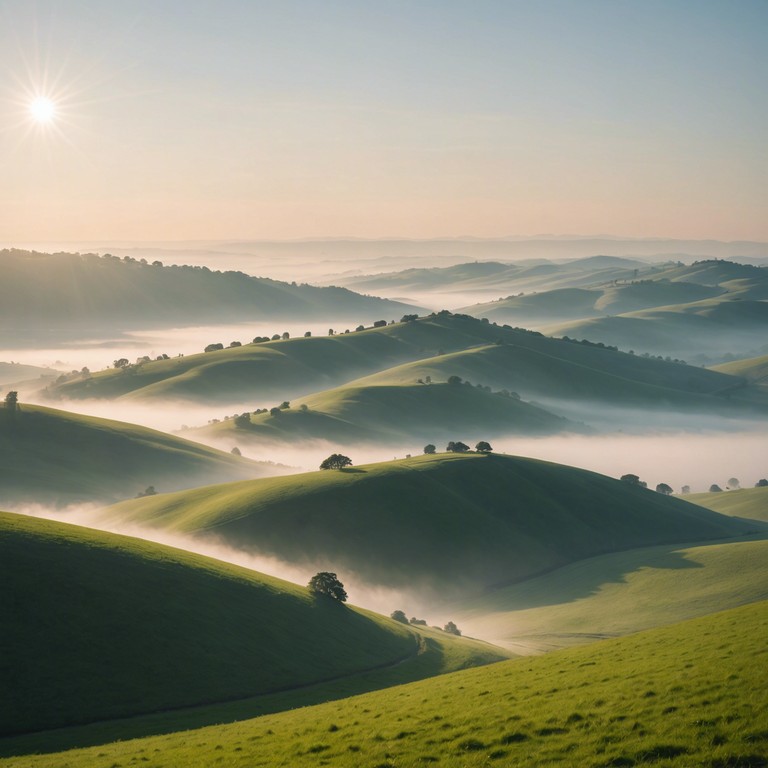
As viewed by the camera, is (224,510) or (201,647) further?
(224,510)

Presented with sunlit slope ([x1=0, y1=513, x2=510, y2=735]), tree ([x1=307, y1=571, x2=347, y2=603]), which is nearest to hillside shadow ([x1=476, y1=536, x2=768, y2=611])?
tree ([x1=307, y1=571, x2=347, y2=603])

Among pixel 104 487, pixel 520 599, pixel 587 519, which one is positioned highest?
pixel 104 487

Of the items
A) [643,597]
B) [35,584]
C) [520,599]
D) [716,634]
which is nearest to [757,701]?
[716,634]

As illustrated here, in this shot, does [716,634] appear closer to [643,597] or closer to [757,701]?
[757,701]

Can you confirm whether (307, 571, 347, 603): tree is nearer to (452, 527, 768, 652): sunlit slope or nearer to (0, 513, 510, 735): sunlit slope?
(0, 513, 510, 735): sunlit slope

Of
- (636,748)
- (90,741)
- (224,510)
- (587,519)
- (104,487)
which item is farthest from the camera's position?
(104,487)

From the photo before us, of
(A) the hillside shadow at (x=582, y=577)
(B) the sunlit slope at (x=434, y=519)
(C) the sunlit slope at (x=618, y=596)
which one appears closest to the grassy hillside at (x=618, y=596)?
(C) the sunlit slope at (x=618, y=596)
